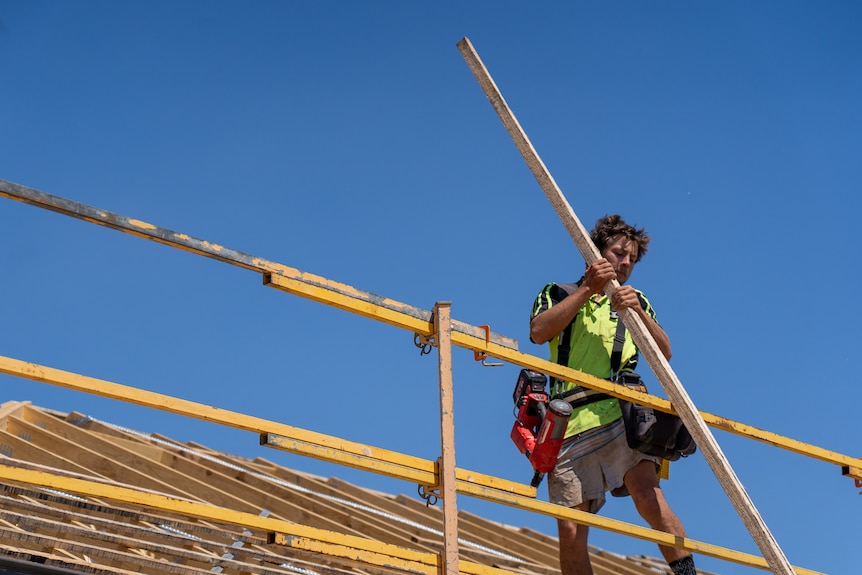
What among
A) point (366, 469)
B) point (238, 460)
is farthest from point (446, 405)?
point (238, 460)

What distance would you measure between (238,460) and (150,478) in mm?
2257

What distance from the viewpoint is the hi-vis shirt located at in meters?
5.36

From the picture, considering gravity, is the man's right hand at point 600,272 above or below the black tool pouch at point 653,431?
above

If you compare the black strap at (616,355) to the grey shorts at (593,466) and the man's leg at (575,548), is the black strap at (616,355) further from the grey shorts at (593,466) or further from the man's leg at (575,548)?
the man's leg at (575,548)

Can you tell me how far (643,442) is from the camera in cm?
513

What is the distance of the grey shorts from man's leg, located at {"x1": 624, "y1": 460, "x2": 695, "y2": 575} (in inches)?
1.8

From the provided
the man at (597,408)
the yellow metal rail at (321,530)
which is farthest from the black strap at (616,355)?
the yellow metal rail at (321,530)

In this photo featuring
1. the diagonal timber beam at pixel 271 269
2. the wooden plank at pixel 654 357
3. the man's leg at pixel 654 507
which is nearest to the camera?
the diagonal timber beam at pixel 271 269

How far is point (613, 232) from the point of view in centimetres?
562

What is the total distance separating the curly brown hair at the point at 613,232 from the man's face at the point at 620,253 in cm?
3

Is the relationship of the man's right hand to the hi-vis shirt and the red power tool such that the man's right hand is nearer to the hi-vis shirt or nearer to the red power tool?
the hi-vis shirt

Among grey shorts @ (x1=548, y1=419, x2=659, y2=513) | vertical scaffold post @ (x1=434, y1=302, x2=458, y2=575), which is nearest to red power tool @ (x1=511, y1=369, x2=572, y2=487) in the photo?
grey shorts @ (x1=548, y1=419, x2=659, y2=513)

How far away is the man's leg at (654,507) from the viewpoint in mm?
5035

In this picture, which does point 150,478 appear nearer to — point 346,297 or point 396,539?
point 396,539
